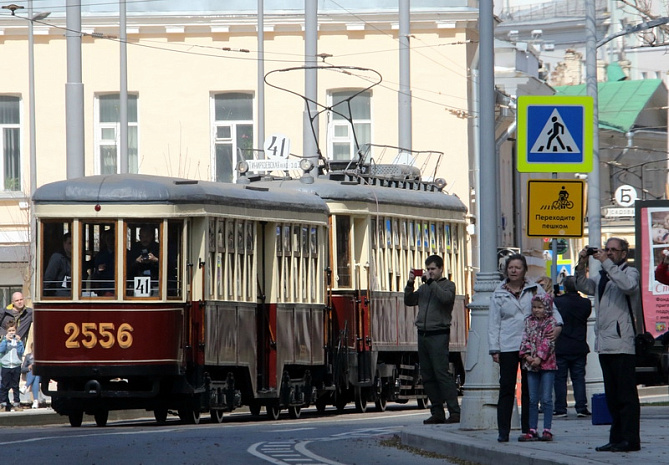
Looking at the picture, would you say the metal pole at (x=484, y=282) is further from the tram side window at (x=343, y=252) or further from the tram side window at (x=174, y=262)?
the tram side window at (x=343, y=252)

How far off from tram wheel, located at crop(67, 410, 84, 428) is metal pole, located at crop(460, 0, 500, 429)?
5.74 metres

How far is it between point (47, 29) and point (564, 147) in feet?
96.2

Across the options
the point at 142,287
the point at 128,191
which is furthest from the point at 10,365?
the point at 128,191

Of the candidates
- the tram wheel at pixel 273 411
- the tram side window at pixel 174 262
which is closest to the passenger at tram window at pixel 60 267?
the tram side window at pixel 174 262

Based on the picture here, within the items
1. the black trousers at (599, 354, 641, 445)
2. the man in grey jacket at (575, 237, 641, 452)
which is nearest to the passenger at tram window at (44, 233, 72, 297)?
the man in grey jacket at (575, 237, 641, 452)

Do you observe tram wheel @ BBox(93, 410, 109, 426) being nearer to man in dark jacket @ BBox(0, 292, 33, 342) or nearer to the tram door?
the tram door

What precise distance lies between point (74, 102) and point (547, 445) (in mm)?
12047

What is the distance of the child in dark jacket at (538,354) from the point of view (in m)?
15.4

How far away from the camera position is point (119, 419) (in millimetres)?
24656

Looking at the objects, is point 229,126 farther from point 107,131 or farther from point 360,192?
point 360,192

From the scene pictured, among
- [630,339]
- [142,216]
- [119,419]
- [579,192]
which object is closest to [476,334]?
[579,192]

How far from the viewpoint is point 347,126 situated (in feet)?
149

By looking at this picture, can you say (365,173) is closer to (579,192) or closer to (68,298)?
(68,298)

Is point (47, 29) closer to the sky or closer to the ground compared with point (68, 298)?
closer to the sky
